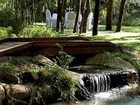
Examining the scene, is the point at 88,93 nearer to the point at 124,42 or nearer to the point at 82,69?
the point at 82,69

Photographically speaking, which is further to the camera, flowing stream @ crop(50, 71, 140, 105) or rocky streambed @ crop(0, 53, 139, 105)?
flowing stream @ crop(50, 71, 140, 105)

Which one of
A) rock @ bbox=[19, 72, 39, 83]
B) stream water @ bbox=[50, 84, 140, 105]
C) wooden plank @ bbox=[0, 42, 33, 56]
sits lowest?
stream water @ bbox=[50, 84, 140, 105]

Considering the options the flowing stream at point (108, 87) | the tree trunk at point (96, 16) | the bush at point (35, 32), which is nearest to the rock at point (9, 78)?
the flowing stream at point (108, 87)

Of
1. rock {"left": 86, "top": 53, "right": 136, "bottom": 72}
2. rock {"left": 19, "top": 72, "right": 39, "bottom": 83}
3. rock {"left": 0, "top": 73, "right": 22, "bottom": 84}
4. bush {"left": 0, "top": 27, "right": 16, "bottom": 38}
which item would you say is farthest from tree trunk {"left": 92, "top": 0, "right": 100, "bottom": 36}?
rock {"left": 0, "top": 73, "right": 22, "bottom": 84}

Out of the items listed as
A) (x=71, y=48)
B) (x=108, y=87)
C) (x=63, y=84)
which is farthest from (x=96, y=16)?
(x=63, y=84)

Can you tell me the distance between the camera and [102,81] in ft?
39.7

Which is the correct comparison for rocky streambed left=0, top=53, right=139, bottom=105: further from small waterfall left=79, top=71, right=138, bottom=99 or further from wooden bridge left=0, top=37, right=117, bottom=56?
wooden bridge left=0, top=37, right=117, bottom=56

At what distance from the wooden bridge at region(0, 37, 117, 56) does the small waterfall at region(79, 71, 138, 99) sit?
6.35ft

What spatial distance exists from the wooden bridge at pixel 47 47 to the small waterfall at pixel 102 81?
1.94m

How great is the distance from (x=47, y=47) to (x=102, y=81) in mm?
2242

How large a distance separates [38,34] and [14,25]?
123 cm

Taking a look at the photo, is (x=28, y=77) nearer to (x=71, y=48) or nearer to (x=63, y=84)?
(x=63, y=84)

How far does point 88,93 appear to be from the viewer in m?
11.3

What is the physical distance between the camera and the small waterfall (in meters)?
11.4
